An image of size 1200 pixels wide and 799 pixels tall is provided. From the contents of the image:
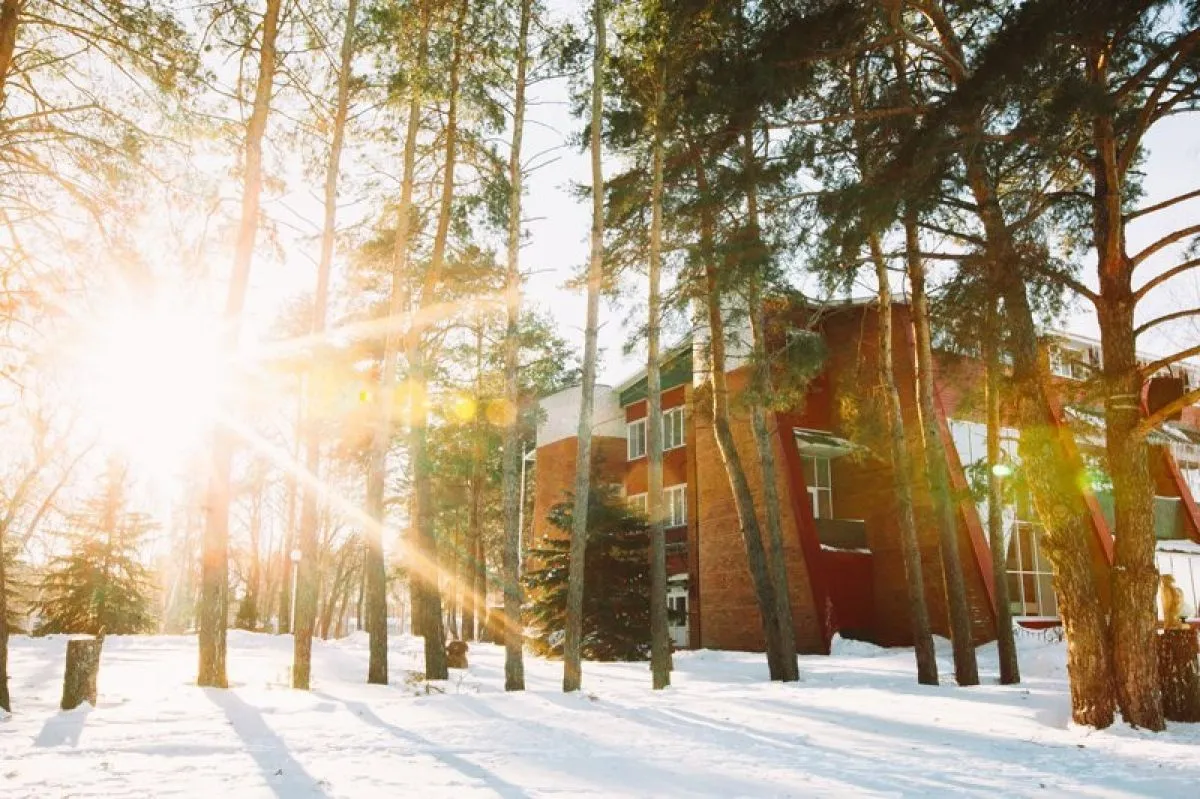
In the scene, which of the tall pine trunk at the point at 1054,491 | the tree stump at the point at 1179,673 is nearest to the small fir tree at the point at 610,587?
the tall pine trunk at the point at 1054,491

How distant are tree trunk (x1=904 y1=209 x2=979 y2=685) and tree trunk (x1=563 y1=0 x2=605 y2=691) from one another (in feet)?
17.8

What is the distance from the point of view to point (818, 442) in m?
24.0

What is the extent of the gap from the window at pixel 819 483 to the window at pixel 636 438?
820 cm

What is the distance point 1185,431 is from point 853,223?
28806 mm

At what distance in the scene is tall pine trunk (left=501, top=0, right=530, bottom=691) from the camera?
42.5 ft

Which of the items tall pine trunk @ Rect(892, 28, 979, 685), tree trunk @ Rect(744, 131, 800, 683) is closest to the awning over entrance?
tree trunk @ Rect(744, 131, 800, 683)

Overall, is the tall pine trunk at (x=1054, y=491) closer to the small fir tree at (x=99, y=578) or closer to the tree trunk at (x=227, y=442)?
the tree trunk at (x=227, y=442)

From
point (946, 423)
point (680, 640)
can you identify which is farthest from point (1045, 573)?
point (680, 640)

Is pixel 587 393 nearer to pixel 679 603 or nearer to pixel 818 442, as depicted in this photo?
pixel 818 442

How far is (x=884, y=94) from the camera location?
1062cm

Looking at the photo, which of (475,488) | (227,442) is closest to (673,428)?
(475,488)

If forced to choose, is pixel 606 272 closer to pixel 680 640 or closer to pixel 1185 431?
pixel 680 640

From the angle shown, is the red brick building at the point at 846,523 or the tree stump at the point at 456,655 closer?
the tree stump at the point at 456,655

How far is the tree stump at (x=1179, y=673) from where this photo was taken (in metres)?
8.76
